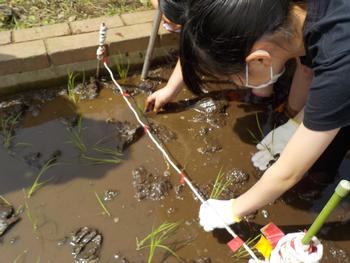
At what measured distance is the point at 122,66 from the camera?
268 cm

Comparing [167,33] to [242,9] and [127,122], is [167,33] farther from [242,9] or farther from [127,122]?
[242,9]

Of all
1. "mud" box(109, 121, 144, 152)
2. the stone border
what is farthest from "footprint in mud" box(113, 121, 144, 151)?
the stone border

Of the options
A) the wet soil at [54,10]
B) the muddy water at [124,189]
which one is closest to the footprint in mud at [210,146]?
the muddy water at [124,189]

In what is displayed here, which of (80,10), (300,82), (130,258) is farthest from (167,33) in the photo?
(130,258)

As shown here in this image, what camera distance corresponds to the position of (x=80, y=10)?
2.91 metres

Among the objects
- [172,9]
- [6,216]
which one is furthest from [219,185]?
[6,216]

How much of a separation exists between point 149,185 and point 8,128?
0.93 m

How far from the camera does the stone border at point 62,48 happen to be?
7.95 ft

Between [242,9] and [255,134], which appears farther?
[255,134]

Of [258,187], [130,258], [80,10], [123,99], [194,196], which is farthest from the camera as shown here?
[80,10]

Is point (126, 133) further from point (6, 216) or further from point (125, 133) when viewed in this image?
point (6, 216)

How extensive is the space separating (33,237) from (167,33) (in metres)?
1.52

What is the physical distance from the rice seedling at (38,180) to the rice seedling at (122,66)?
77cm

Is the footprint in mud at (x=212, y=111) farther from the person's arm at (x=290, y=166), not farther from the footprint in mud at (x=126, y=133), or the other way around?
the person's arm at (x=290, y=166)
